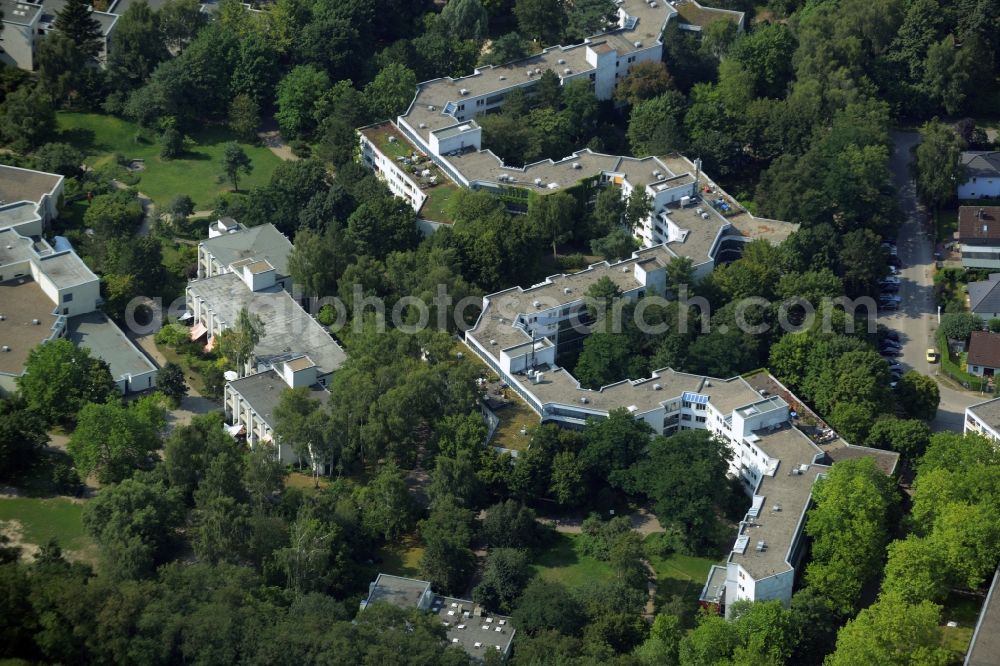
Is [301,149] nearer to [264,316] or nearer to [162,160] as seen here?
[162,160]

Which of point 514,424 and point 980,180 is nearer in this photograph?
point 514,424

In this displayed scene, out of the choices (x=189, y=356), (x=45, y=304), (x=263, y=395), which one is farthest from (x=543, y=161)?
(x=45, y=304)

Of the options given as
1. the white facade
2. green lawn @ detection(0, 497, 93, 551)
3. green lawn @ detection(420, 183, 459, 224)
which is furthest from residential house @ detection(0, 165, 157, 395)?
the white facade

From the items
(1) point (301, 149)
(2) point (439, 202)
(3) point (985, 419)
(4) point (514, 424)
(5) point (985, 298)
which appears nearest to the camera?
(3) point (985, 419)

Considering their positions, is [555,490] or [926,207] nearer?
[555,490]

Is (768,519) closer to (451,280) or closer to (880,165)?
(451,280)

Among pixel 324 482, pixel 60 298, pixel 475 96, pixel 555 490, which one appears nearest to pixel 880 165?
pixel 475 96

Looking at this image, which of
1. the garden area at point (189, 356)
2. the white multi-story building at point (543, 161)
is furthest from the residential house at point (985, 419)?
the garden area at point (189, 356)

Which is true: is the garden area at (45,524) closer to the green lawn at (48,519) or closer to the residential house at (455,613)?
the green lawn at (48,519)
